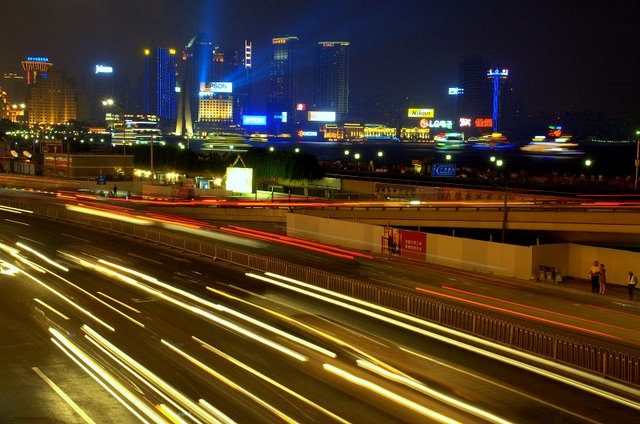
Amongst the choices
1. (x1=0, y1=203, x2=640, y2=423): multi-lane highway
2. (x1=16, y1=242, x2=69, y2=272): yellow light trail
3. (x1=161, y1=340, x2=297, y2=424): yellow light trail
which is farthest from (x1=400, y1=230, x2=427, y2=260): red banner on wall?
(x1=161, y1=340, x2=297, y2=424): yellow light trail

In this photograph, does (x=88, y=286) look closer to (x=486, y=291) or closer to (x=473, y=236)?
(x=486, y=291)

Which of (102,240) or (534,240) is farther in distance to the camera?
(534,240)

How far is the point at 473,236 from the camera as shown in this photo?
157 ft

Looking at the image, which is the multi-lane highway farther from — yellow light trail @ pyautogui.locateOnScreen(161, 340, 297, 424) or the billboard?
the billboard

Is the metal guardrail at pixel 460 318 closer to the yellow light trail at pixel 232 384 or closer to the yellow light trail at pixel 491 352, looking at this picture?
the yellow light trail at pixel 491 352

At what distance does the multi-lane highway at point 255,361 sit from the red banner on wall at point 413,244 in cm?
773

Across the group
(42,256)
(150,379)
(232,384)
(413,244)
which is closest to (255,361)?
(232,384)

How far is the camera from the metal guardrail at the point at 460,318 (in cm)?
1830

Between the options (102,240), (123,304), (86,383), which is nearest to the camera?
(86,383)

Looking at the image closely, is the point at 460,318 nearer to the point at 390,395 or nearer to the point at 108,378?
the point at 390,395

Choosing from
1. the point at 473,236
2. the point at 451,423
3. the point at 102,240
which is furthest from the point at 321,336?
the point at 473,236

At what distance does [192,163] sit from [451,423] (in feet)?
265

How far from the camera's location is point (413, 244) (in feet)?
128

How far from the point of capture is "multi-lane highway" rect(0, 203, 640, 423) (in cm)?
1540
